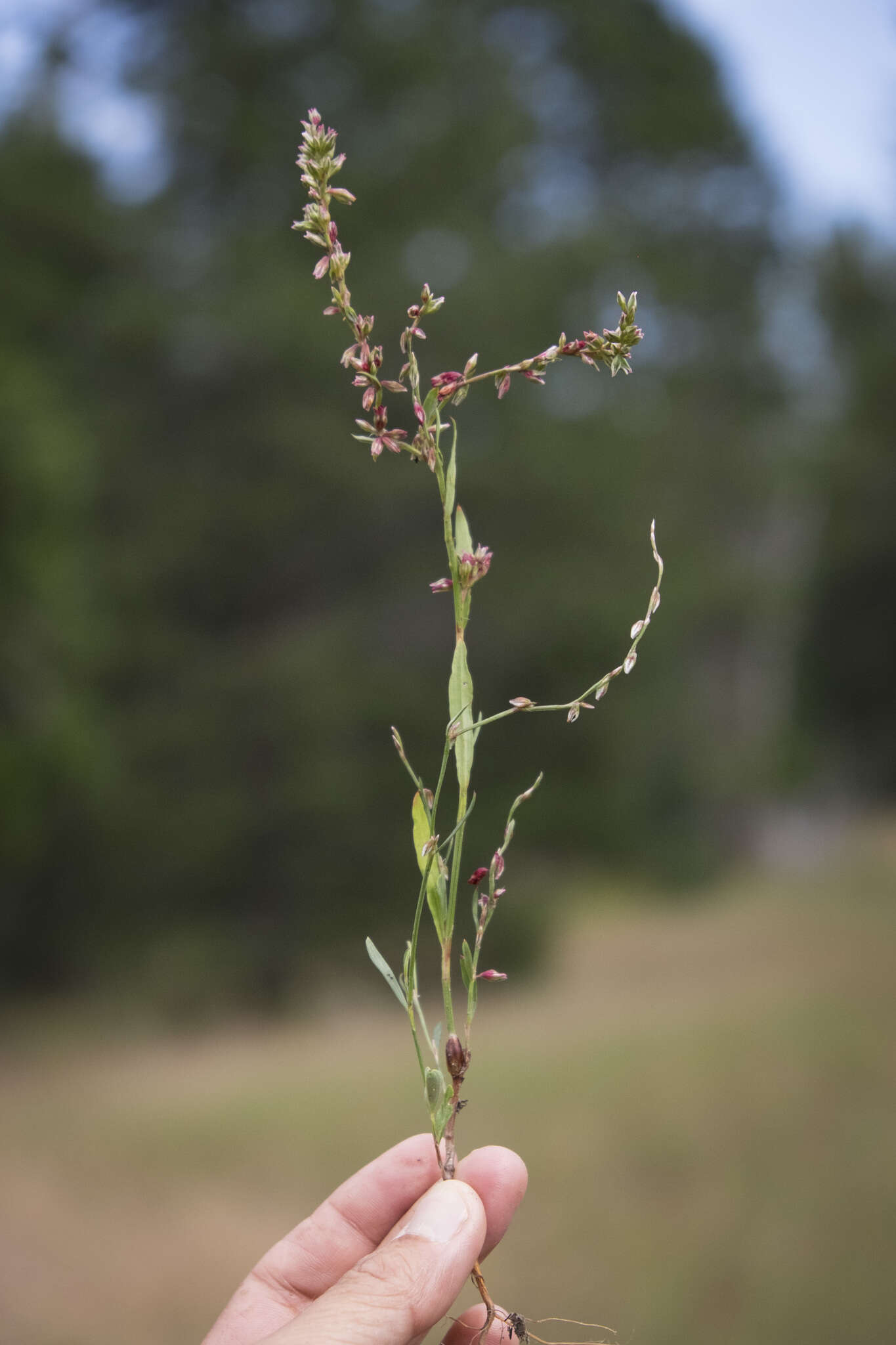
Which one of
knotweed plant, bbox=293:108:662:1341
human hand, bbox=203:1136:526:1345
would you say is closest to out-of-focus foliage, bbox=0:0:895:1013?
human hand, bbox=203:1136:526:1345

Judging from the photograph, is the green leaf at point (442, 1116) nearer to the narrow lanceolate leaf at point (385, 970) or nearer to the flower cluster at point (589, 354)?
the narrow lanceolate leaf at point (385, 970)

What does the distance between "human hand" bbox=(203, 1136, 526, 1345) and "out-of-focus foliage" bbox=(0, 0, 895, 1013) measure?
331 cm

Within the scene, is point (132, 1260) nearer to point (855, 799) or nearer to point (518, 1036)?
point (518, 1036)

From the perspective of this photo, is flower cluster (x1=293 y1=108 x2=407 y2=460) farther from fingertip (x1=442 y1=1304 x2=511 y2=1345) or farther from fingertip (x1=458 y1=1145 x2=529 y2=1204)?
fingertip (x1=442 y1=1304 x2=511 y2=1345)

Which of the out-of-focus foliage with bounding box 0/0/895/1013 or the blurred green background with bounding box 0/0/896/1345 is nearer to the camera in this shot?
the blurred green background with bounding box 0/0/896/1345

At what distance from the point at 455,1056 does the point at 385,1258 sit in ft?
0.54

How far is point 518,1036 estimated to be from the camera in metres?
4.28

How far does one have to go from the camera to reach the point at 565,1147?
3.12 metres

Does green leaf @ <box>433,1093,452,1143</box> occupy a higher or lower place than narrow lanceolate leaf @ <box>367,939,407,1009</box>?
lower

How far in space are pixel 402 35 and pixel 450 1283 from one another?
5.77m

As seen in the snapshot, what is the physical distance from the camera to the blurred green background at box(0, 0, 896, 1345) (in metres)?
3.11

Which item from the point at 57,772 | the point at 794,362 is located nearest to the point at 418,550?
the point at 57,772

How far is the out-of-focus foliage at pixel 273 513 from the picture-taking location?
4598mm

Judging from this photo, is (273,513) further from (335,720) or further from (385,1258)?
(385,1258)
